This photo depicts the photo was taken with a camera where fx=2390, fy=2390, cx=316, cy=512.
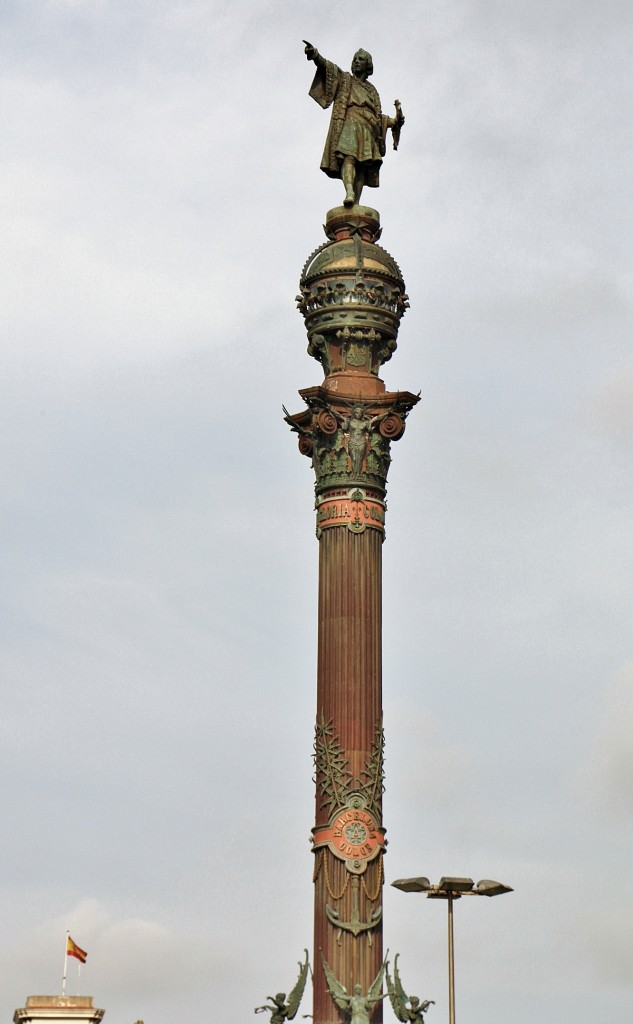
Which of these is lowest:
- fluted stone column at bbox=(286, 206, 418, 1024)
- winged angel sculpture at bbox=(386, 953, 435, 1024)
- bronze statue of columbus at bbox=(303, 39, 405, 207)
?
winged angel sculpture at bbox=(386, 953, 435, 1024)

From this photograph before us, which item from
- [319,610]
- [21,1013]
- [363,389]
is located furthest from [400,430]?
[21,1013]

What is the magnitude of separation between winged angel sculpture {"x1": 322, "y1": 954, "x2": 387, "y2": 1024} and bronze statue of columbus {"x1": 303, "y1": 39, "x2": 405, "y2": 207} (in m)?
28.9

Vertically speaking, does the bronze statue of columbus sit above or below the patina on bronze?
above

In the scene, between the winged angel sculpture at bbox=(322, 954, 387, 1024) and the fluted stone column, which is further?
the fluted stone column

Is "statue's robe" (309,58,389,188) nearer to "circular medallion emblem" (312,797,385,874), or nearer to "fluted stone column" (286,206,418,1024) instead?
"fluted stone column" (286,206,418,1024)

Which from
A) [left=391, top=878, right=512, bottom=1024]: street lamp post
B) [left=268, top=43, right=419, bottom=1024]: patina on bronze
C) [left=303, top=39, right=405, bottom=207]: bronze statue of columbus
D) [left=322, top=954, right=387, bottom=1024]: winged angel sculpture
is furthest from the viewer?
[left=303, top=39, right=405, bottom=207]: bronze statue of columbus

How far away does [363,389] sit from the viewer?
8562 cm

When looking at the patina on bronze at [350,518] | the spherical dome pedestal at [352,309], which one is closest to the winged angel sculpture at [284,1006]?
the patina on bronze at [350,518]

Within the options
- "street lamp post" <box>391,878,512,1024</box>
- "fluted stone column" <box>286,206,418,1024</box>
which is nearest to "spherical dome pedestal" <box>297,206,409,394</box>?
"fluted stone column" <box>286,206,418,1024</box>

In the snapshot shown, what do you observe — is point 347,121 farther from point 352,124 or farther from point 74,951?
point 74,951

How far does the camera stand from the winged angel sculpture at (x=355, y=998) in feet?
256

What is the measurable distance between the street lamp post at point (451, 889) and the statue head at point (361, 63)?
32.8 m

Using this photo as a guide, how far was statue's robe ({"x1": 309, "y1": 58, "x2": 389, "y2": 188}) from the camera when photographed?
89500mm

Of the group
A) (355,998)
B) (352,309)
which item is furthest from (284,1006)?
(352,309)
